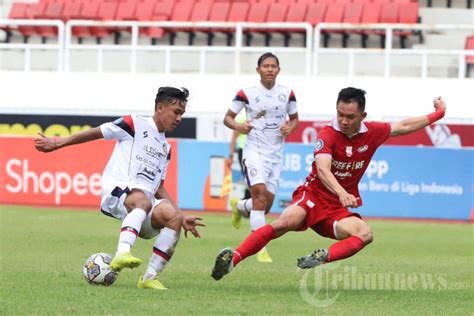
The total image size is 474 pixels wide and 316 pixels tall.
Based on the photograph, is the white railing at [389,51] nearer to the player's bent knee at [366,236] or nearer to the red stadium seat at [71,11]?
the red stadium seat at [71,11]

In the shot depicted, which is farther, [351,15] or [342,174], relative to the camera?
[351,15]

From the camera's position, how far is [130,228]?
10102mm

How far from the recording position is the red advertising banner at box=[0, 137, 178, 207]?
82.7 feet

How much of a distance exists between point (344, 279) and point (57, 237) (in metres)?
6.67

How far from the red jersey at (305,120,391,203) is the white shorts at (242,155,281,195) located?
3.17m

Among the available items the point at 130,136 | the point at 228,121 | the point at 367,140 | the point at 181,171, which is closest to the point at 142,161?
the point at 130,136

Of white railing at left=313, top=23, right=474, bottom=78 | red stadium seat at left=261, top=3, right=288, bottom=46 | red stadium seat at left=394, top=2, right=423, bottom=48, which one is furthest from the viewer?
red stadium seat at left=261, top=3, right=288, bottom=46

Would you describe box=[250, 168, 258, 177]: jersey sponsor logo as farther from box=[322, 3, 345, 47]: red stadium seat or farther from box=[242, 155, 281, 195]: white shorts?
box=[322, 3, 345, 47]: red stadium seat

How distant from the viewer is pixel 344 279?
37.9 ft

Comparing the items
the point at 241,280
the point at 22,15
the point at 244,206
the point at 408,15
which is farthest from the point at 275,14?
the point at 241,280

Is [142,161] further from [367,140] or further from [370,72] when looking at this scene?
[370,72]

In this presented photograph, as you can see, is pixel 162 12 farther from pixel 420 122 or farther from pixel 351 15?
pixel 420 122

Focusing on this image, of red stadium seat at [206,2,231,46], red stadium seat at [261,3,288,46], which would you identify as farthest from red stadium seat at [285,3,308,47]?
red stadium seat at [206,2,231,46]

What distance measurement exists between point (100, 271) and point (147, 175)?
0.94 metres
